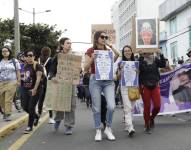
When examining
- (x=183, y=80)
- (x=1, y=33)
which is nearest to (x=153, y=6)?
(x=1, y=33)

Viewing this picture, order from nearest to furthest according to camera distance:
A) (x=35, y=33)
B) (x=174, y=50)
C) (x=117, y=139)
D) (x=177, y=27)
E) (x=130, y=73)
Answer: (x=117, y=139) < (x=130, y=73) < (x=35, y=33) < (x=177, y=27) < (x=174, y=50)

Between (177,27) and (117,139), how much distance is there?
52.8 m

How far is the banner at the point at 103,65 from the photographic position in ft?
31.7

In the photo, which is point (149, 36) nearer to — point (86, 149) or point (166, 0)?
point (86, 149)

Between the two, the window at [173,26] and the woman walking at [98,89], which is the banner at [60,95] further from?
the window at [173,26]

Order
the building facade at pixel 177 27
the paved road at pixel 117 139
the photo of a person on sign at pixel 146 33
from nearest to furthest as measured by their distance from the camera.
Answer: the paved road at pixel 117 139, the photo of a person on sign at pixel 146 33, the building facade at pixel 177 27

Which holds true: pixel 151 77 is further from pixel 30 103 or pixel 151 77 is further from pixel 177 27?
pixel 177 27

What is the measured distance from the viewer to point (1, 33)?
46625 mm

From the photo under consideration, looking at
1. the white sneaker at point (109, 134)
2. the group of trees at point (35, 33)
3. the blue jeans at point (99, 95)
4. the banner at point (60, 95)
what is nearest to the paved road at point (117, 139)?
the white sneaker at point (109, 134)

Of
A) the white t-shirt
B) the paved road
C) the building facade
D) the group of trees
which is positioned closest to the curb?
the paved road

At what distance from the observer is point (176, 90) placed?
13234 millimetres

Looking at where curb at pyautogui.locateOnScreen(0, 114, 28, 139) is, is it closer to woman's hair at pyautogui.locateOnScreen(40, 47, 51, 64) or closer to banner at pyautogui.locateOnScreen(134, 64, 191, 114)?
woman's hair at pyautogui.locateOnScreen(40, 47, 51, 64)

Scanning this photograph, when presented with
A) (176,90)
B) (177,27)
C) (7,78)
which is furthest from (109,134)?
(177,27)

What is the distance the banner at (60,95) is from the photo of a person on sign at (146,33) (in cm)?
179
